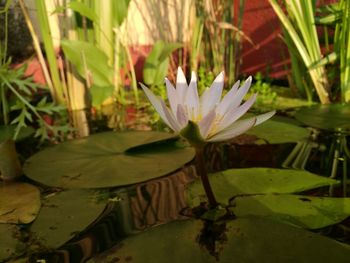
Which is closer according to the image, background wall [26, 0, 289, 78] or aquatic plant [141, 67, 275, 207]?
aquatic plant [141, 67, 275, 207]

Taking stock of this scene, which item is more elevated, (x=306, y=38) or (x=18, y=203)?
(x=306, y=38)

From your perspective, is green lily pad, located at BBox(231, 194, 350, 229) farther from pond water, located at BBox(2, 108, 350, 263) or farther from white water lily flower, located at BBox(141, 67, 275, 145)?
white water lily flower, located at BBox(141, 67, 275, 145)

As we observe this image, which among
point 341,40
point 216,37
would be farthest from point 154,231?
point 216,37

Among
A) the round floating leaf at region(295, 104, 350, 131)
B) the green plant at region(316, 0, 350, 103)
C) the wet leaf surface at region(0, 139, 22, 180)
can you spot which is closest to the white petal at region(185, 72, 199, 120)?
the wet leaf surface at region(0, 139, 22, 180)

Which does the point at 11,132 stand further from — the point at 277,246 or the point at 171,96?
the point at 277,246

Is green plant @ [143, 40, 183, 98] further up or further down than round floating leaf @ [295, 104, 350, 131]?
further up

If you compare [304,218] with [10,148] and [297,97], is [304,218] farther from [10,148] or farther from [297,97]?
[297,97]

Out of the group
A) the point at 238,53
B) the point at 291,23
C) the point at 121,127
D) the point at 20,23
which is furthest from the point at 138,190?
the point at 20,23

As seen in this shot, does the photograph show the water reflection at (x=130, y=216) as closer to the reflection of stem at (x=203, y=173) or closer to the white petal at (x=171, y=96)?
the reflection of stem at (x=203, y=173)

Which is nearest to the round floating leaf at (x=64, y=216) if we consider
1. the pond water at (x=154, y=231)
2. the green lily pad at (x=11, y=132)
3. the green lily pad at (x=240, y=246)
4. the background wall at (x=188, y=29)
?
the pond water at (x=154, y=231)
